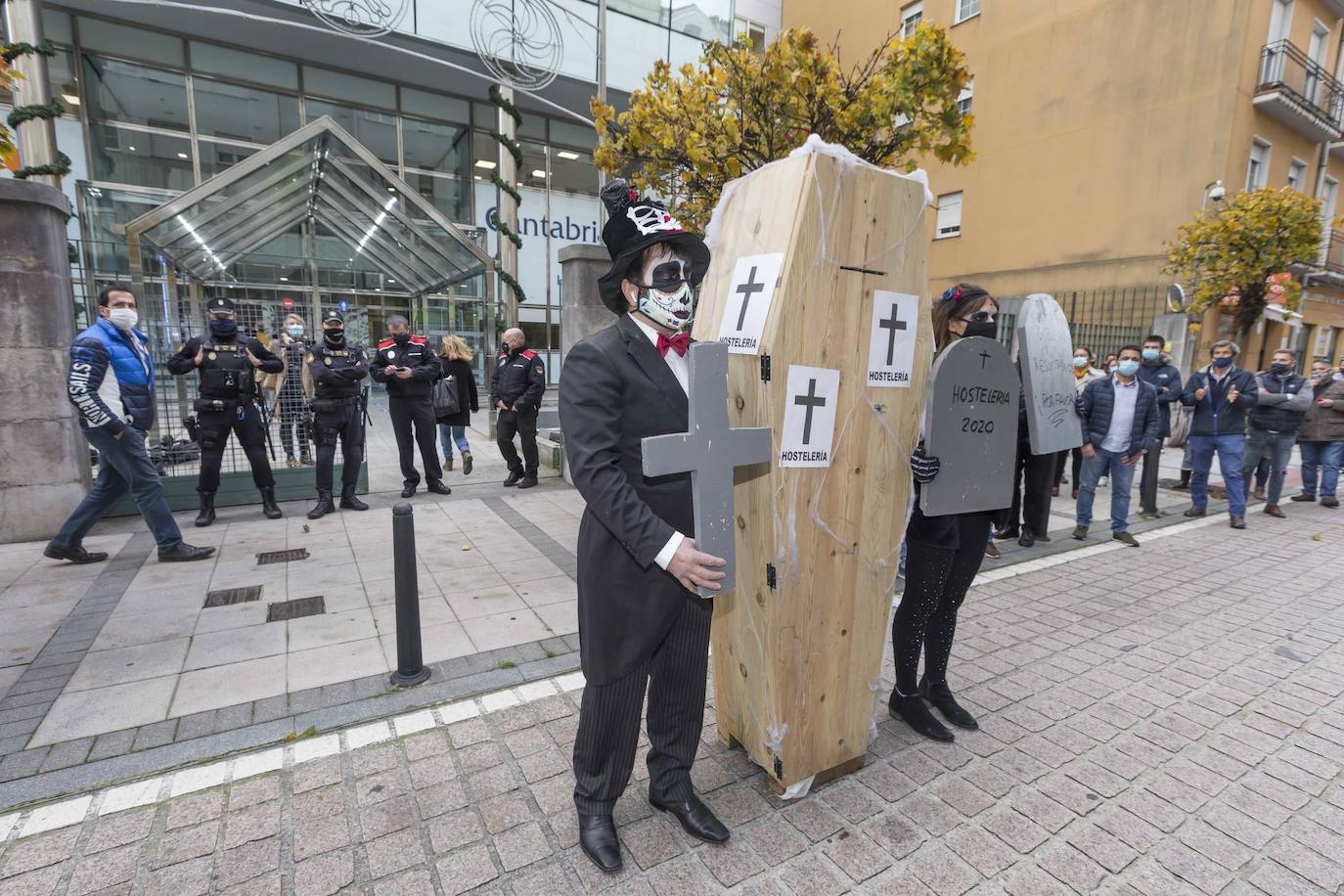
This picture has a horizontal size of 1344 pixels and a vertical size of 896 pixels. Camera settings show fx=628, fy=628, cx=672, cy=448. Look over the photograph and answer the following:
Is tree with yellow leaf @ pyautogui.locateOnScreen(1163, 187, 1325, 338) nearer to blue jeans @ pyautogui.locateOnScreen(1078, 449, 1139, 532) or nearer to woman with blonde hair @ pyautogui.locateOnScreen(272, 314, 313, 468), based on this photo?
blue jeans @ pyautogui.locateOnScreen(1078, 449, 1139, 532)

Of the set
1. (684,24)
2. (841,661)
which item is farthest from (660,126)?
(684,24)

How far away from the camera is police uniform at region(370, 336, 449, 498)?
23.3 feet

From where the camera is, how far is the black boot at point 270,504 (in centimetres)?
637

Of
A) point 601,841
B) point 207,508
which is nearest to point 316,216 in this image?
point 207,508

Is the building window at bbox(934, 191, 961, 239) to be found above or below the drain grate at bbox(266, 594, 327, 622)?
above

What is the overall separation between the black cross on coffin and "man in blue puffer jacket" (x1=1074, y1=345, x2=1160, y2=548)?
16.7 feet

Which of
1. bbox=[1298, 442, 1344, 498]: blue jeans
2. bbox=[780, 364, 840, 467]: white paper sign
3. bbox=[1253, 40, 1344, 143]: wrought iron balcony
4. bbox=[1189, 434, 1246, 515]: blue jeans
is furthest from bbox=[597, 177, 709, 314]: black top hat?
bbox=[1253, 40, 1344, 143]: wrought iron balcony

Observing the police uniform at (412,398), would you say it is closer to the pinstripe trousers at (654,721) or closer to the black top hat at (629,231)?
the black top hat at (629,231)

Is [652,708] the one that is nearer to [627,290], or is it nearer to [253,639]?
[627,290]

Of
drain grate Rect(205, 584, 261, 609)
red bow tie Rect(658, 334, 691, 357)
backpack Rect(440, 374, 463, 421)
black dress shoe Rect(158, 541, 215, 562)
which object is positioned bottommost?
drain grate Rect(205, 584, 261, 609)

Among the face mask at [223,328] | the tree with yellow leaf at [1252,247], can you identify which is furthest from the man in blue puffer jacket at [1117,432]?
the face mask at [223,328]

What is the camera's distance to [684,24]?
639 inches

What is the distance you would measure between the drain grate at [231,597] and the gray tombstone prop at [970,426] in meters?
4.45

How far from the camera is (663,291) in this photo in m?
2.07
